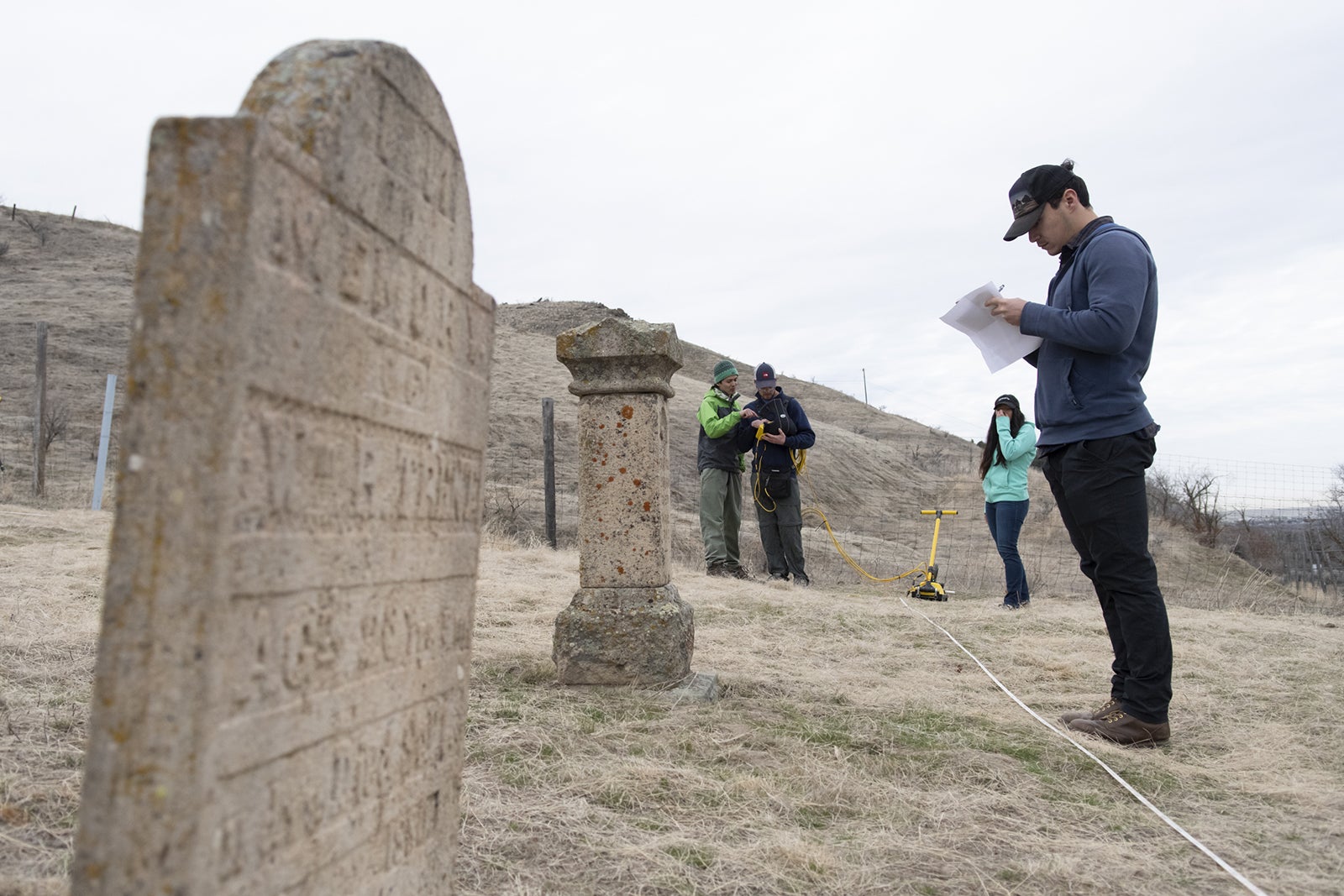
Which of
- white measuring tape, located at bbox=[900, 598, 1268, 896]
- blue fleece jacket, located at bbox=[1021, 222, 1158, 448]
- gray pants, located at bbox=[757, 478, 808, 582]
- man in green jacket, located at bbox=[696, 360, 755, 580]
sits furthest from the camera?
gray pants, located at bbox=[757, 478, 808, 582]

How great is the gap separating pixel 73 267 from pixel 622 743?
33585 millimetres

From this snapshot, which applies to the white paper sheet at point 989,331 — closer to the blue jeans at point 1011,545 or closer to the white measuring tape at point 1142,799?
the white measuring tape at point 1142,799

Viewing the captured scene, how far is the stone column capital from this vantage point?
4.63 meters

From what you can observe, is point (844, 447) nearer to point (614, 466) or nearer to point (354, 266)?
point (614, 466)

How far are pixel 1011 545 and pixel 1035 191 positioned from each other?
472cm

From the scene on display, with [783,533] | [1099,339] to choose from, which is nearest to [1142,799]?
[1099,339]

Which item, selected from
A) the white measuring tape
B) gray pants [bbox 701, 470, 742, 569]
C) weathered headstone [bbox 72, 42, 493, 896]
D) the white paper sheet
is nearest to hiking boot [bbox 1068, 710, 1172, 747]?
the white measuring tape

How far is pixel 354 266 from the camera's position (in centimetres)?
156

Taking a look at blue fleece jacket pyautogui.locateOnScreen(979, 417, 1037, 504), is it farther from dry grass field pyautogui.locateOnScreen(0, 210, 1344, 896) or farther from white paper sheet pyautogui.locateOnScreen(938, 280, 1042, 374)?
white paper sheet pyautogui.locateOnScreen(938, 280, 1042, 374)

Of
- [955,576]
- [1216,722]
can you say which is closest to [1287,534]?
[955,576]

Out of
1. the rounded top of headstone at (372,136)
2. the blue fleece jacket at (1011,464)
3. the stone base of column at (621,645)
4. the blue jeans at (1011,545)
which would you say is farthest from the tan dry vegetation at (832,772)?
the blue fleece jacket at (1011,464)

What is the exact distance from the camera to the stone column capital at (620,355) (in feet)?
15.2

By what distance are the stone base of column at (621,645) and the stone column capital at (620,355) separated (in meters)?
1.07

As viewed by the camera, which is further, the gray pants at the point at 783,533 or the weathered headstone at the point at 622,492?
the gray pants at the point at 783,533
